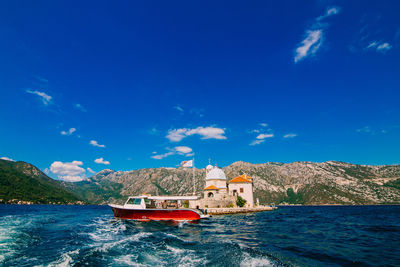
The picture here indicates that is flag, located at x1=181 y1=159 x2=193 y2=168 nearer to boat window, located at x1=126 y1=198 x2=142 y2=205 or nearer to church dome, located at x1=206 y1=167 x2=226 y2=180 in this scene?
boat window, located at x1=126 y1=198 x2=142 y2=205

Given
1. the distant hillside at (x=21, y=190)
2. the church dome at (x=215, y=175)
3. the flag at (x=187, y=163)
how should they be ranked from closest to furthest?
1. the flag at (x=187, y=163)
2. the church dome at (x=215, y=175)
3. the distant hillside at (x=21, y=190)

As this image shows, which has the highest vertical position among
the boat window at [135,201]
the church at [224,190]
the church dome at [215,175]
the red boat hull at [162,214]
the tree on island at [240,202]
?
the church dome at [215,175]

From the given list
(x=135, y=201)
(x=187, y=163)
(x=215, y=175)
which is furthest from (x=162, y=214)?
(x=215, y=175)

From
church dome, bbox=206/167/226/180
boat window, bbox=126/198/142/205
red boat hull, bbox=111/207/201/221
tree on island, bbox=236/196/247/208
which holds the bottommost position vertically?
red boat hull, bbox=111/207/201/221

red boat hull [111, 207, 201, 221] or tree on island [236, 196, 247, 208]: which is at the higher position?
tree on island [236, 196, 247, 208]

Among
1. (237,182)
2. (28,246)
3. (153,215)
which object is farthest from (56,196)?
(28,246)

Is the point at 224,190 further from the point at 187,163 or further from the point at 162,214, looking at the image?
the point at 162,214

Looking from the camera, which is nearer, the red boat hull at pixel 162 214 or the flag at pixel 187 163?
the red boat hull at pixel 162 214

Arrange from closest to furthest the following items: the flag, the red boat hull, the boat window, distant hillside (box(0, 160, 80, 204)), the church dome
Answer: the red boat hull
the boat window
the flag
the church dome
distant hillside (box(0, 160, 80, 204))

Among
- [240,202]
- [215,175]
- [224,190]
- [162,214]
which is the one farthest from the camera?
[215,175]

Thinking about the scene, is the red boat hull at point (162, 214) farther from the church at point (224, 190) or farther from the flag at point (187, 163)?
the church at point (224, 190)

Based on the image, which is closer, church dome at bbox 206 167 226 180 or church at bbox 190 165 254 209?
church at bbox 190 165 254 209

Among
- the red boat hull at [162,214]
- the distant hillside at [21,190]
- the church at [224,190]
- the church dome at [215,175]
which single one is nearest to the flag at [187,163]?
the church at [224,190]

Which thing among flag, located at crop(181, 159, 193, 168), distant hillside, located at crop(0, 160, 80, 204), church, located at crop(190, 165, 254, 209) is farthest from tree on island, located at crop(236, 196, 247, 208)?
distant hillside, located at crop(0, 160, 80, 204)
